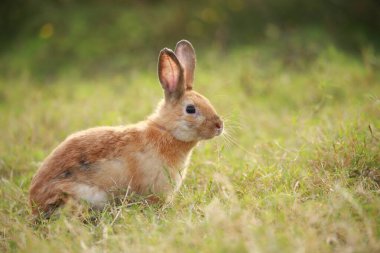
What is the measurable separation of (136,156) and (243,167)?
944 mm

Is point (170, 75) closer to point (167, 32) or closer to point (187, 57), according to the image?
point (187, 57)

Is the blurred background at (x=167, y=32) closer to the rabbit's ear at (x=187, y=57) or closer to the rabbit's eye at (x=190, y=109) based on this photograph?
the rabbit's ear at (x=187, y=57)

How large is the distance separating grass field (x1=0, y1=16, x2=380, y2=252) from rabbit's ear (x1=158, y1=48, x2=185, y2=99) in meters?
0.60

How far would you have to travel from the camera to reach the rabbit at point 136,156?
4.00 m

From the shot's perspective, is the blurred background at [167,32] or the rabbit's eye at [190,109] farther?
the blurred background at [167,32]

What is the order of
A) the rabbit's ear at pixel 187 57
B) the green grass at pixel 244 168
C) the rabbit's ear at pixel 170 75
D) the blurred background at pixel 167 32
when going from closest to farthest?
1. the green grass at pixel 244 168
2. the rabbit's ear at pixel 170 75
3. the rabbit's ear at pixel 187 57
4. the blurred background at pixel 167 32

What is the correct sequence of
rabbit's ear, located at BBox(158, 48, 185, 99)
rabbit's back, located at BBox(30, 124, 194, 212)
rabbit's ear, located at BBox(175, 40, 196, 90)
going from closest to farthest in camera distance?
rabbit's back, located at BBox(30, 124, 194, 212) < rabbit's ear, located at BBox(158, 48, 185, 99) < rabbit's ear, located at BBox(175, 40, 196, 90)

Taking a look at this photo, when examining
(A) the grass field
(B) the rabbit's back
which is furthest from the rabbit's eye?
(A) the grass field

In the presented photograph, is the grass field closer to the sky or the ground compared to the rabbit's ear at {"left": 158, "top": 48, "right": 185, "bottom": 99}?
closer to the ground

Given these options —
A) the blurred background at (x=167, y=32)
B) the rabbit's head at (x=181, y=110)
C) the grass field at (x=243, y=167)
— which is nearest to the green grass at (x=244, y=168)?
the grass field at (x=243, y=167)

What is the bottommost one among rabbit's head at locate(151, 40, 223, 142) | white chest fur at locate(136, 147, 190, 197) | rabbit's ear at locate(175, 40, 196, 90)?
white chest fur at locate(136, 147, 190, 197)

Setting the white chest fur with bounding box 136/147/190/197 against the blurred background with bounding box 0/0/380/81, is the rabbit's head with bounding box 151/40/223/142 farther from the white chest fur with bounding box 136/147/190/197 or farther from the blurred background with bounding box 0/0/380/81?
the blurred background with bounding box 0/0/380/81

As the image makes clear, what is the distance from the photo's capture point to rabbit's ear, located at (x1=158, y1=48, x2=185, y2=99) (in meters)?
4.25

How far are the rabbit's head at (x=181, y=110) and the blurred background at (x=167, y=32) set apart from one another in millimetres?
4518
